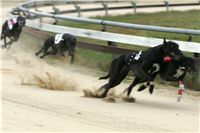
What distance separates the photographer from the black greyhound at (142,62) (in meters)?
7.10

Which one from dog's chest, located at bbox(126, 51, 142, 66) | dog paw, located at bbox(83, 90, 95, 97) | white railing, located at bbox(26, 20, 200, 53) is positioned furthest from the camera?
white railing, located at bbox(26, 20, 200, 53)

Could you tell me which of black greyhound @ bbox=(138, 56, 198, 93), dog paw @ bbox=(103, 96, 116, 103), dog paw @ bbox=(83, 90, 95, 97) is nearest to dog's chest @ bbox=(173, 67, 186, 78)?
black greyhound @ bbox=(138, 56, 198, 93)

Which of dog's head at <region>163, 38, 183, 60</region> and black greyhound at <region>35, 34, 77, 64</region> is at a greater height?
dog's head at <region>163, 38, 183, 60</region>

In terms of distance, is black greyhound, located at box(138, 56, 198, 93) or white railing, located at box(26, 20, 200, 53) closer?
black greyhound, located at box(138, 56, 198, 93)

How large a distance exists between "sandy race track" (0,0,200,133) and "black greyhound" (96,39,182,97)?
35 cm

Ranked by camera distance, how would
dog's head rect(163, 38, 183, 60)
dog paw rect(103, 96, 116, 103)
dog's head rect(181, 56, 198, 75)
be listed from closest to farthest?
dog's head rect(163, 38, 183, 60), dog's head rect(181, 56, 198, 75), dog paw rect(103, 96, 116, 103)

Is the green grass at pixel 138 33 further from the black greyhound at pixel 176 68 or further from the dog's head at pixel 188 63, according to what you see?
the black greyhound at pixel 176 68

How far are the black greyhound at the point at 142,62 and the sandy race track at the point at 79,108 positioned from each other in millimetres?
354

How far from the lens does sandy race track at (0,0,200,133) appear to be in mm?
6102

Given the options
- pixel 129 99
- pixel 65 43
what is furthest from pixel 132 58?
pixel 65 43

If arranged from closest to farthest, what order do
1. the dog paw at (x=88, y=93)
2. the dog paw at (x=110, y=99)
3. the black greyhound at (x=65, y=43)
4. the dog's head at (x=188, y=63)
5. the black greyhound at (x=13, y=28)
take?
the dog's head at (x=188, y=63), the dog paw at (x=110, y=99), the dog paw at (x=88, y=93), the black greyhound at (x=65, y=43), the black greyhound at (x=13, y=28)

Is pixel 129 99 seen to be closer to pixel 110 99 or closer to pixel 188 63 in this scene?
pixel 110 99

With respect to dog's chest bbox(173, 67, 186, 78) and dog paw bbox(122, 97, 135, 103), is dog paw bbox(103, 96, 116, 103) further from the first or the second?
dog's chest bbox(173, 67, 186, 78)

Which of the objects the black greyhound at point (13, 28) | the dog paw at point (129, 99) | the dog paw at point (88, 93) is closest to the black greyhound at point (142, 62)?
the dog paw at point (129, 99)
